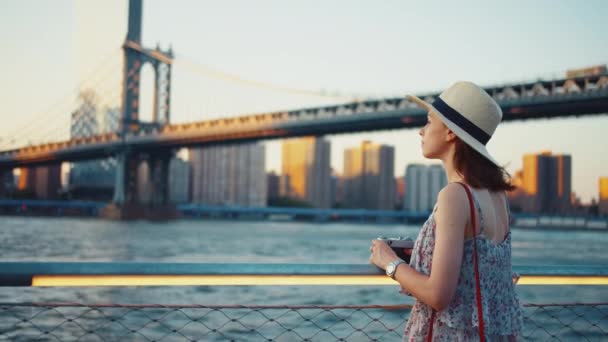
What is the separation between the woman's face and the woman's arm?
148 millimetres

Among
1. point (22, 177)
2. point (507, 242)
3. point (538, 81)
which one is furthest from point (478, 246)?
point (22, 177)

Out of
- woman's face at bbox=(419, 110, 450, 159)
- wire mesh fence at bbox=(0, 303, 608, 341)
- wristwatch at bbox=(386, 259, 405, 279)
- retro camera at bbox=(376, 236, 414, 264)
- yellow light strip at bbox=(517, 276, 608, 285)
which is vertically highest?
woman's face at bbox=(419, 110, 450, 159)

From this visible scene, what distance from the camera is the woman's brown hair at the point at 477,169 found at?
146 centimetres

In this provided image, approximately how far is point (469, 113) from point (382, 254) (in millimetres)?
351

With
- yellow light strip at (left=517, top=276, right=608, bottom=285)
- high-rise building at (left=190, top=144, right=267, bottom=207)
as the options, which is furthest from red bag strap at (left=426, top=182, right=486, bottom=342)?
high-rise building at (left=190, top=144, right=267, bottom=207)

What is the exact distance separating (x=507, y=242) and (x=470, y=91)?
1.07 ft

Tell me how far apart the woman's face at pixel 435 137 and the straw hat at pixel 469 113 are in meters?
0.03

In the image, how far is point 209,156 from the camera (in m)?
119

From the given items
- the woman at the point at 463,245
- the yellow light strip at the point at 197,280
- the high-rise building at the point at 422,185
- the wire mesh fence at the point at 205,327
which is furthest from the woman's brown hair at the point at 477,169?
the high-rise building at the point at 422,185

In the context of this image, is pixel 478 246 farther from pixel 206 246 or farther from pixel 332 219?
pixel 332 219

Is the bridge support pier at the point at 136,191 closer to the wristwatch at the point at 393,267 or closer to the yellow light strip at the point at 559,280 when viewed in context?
the yellow light strip at the point at 559,280

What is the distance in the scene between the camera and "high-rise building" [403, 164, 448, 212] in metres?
101

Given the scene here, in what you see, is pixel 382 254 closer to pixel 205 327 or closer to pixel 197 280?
pixel 197 280

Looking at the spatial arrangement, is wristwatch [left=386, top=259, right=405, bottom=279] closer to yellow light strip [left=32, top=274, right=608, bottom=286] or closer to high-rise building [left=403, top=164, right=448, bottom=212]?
yellow light strip [left=32, top=274, right=608, bottom=286]
